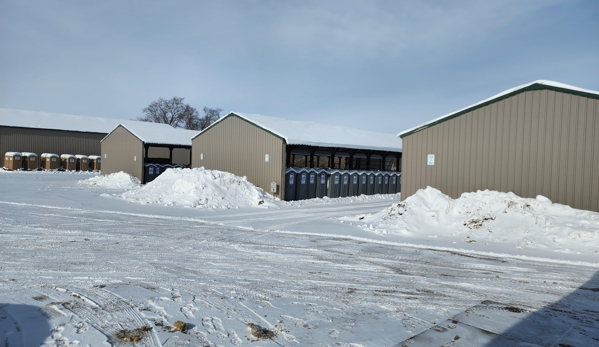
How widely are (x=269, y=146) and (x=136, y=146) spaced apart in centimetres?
1415

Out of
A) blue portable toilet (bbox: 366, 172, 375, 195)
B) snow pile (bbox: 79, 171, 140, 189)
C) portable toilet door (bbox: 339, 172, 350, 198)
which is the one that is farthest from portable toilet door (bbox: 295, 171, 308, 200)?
snow pile (bbox: 79, 171, 140, 189)

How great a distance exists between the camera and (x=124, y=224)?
13.0 meters

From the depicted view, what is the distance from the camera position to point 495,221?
12320 mm

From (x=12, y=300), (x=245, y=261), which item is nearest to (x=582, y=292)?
(x=245, y=261)

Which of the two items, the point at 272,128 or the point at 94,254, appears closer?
the point at 94,254

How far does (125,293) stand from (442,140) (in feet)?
41.8

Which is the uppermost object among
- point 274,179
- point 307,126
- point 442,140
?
point 307,126

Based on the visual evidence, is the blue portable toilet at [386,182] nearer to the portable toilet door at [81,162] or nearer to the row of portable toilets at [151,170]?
the row of portable toilets at [151,170]

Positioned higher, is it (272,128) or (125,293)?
(272,128)

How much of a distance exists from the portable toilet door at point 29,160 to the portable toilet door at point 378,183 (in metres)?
36.1

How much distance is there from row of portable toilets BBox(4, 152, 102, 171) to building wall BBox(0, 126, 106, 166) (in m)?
1.91

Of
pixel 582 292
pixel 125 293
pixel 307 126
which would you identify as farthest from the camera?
pixel 307 126

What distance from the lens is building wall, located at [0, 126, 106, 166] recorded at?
4612cm

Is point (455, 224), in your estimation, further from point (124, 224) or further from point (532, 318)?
point (124, 224)
